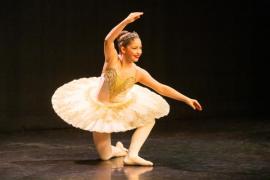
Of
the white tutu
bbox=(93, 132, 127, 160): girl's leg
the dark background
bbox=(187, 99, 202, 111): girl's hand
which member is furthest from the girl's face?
the dark background

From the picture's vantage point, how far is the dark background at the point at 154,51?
4.57 meters

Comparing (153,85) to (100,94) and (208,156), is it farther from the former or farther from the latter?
(208,156)

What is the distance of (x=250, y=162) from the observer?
126 inches

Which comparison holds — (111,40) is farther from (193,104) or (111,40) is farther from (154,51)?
(154,51)

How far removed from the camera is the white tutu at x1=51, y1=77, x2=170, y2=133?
10.0ft

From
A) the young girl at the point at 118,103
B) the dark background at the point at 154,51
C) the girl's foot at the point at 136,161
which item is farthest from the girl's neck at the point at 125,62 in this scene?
the dark background at the point at 154,51

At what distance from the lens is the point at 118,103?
3.19m

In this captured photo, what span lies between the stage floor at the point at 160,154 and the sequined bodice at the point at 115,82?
43 cm

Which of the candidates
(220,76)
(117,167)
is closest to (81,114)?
(117,167)

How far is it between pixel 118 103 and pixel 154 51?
6.68ft

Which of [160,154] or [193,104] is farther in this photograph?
[160,154]

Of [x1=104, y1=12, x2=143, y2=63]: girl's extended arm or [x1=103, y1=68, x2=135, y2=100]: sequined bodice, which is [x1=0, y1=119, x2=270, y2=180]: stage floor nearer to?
[x1=103, y1=68, x2=135, y2=100]: sequined bodice

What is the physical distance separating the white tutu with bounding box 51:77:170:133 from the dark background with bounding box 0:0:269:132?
135 centimetres

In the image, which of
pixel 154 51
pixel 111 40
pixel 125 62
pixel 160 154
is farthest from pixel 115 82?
pixel 154 51
